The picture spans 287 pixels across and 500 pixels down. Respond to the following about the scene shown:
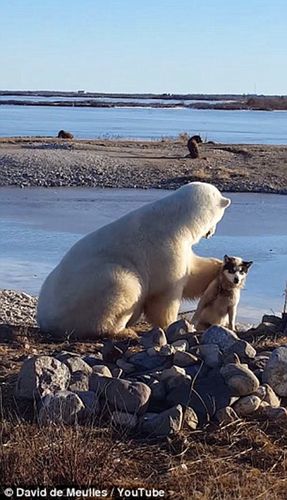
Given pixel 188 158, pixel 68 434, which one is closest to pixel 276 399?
pixel 68 434

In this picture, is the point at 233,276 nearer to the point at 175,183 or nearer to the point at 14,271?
the point at 14,271

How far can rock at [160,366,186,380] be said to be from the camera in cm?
625

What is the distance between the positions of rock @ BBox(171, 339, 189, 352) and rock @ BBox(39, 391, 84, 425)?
1.61 meters

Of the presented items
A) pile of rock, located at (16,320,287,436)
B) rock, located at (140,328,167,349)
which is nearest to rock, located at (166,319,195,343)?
rock, located at (140,328,167,349)

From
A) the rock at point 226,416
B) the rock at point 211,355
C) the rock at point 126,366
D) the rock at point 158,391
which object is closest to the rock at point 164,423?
the rock at point 226,416

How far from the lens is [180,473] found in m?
5.04

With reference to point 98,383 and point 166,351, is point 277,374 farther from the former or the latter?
point 98,383

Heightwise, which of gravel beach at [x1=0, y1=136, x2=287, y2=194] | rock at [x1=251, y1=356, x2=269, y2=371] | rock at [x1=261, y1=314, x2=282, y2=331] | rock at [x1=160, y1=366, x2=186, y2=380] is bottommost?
gravel beach at [x1=0, y1=136, x2=287, y2=194]

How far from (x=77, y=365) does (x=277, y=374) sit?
1.33 m

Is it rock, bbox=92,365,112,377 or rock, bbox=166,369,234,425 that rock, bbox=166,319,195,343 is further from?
rock, bbox=166,369,234,425

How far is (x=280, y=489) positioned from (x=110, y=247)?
4.48 m

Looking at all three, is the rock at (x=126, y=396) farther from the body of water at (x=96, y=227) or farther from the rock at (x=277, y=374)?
the body of water at (x=96, y=227)

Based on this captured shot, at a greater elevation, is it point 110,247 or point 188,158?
point 110,247

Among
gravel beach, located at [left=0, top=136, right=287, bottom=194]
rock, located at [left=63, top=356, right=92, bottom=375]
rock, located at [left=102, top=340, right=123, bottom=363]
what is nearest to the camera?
rock, located at [left=63, top=356, right=92, bottom=375]
